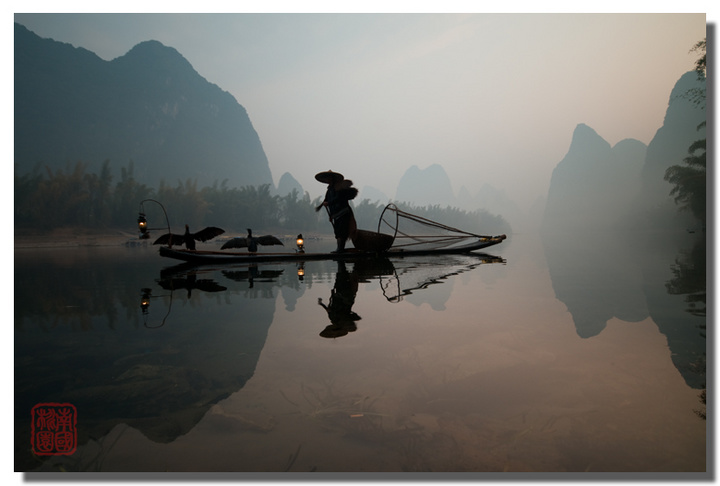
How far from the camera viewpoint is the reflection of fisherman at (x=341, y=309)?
4974mm

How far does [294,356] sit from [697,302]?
7242mm

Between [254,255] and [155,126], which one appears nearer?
[254,255]

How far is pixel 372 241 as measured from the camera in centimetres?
1552

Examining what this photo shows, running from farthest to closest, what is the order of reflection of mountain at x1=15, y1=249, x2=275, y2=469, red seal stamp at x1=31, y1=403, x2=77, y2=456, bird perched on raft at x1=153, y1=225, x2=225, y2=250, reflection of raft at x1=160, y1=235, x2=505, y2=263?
reflection of raft at x1=160, y1=235, x2=505, y2=263 < bird perched on raft at x1=153, y1=225, x2=225, y2=250 < reflection of mountain at x1=15, y1=249, x2=275, y2=469 < red seal stamp at x1=31, y1=403, x2=77, y2=456

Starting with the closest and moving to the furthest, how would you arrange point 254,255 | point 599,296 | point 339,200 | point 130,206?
point 599,296 < point 254,255 < point 339,200 < point 130,206

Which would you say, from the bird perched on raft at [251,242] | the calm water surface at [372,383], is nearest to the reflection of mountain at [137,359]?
the calm water surface at [372,383]

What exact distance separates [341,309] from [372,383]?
310 centimetres

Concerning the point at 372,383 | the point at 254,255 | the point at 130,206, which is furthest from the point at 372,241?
the point at 130,206

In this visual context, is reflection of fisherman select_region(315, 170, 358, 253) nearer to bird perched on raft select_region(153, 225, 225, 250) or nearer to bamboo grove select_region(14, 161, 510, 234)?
bird perched on raft select_region(153, 225, 225, 250)

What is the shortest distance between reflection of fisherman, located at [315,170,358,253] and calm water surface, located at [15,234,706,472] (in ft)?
25.8

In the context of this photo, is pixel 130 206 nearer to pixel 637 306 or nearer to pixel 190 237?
pixel 190 237

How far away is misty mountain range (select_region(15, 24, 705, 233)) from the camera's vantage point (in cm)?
11050

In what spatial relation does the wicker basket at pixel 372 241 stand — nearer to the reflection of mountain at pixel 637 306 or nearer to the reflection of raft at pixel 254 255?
the reflection of raft at pixel 254 255

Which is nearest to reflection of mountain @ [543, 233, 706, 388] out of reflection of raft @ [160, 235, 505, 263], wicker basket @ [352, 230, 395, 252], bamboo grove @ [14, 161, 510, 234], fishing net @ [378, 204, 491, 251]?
fishing net @ [378, 204, 491, 251]
